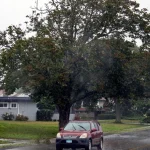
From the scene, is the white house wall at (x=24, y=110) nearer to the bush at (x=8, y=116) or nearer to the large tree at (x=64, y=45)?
the bush at (x=8, y=116)

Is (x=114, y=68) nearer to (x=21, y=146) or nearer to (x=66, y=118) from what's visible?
(x=66, y=118)

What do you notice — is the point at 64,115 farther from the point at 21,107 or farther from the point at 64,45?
the point at 21,107

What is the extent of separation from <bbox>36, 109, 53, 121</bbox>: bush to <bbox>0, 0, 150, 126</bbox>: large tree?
2575 cm

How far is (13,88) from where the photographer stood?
35.7 metres

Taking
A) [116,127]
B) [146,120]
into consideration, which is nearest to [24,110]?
[116,127]

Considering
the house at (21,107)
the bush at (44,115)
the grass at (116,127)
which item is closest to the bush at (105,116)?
the bush at (44,115)

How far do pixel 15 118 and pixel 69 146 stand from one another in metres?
38.2

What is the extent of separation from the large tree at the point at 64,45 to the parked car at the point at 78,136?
7904mm

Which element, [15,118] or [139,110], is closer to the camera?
[15,118]

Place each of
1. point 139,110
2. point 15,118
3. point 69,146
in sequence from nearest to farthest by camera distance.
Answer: point 69,146, point 15,118, point 139,110

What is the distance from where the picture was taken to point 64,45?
3600 cm

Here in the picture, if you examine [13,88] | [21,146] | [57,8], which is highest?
[57,8]

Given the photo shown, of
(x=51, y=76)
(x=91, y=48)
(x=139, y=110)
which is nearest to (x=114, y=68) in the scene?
(x=91, y=48)

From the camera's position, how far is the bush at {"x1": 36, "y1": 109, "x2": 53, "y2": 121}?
64.9m
